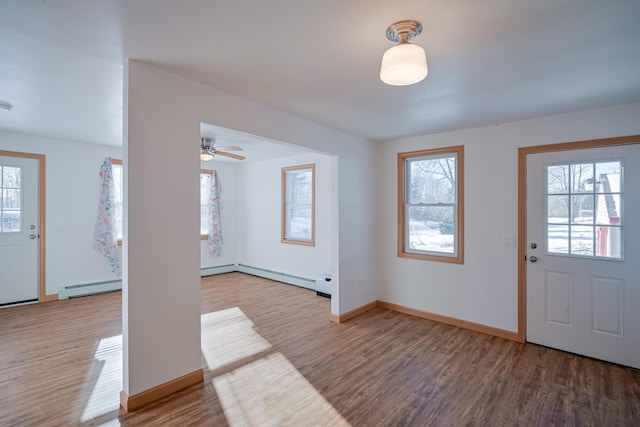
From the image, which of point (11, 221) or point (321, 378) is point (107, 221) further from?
point (321, 378)

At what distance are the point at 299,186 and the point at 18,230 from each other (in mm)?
4430

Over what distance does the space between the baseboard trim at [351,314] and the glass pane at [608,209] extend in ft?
9.28

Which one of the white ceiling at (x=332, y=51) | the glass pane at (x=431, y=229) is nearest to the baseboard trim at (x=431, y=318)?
the glass pane at (x=431, y=229)

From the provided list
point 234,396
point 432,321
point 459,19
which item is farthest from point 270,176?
point 459,19

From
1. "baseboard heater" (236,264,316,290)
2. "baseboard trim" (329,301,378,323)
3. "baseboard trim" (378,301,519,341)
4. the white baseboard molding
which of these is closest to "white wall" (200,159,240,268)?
the white baseboard molding

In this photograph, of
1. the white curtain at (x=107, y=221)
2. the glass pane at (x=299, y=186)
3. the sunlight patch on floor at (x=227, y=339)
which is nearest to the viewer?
the sunlight patch on floor at (x=227, y=339)

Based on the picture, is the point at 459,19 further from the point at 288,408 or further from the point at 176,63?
the point at 288,408

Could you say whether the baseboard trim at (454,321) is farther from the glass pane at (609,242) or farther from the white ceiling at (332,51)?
the white ceiling at (332,51)

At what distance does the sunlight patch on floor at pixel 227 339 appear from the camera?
302cm

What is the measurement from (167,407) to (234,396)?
0.47 meters

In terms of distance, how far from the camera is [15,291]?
4.53 meters

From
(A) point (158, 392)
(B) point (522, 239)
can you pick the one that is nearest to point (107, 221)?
(A) point (158, 392)

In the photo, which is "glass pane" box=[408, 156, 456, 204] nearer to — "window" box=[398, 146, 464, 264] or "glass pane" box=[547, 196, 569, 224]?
"window" box=[398, 146, 464, 264]

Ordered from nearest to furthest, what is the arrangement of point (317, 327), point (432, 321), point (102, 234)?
point (317, 327) < point (432, 321) < point (102, 234)
